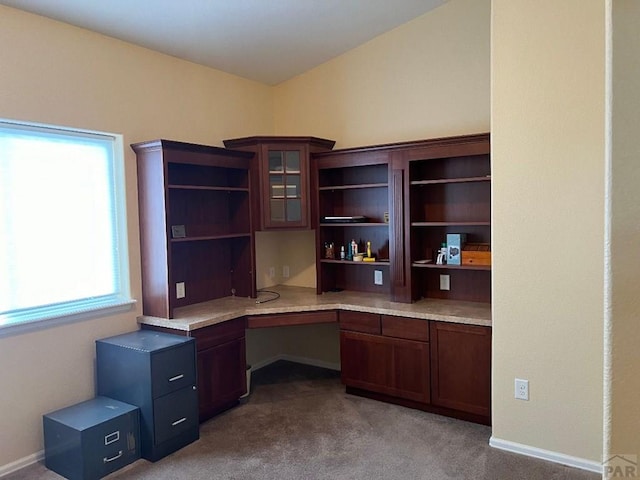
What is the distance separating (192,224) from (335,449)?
81.6 inches

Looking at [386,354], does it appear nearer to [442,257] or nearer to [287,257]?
[442,257]

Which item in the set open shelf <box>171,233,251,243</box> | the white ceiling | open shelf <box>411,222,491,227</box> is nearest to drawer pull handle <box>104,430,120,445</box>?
open shelf <box>171,233,251,243</box>

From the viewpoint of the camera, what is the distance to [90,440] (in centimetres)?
275

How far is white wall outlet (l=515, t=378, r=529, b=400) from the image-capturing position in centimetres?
294

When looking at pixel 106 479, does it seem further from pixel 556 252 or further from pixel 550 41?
pixel 550 41

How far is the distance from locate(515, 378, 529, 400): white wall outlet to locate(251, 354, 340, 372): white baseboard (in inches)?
76.9

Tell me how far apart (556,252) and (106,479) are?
2.91 meters

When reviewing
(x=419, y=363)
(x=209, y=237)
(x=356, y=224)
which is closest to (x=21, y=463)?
(x=209, y=237)

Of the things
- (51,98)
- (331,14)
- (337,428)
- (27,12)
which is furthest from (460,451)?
(27,12)

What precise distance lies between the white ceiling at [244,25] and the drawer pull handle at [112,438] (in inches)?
102

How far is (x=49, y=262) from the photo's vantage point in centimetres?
317

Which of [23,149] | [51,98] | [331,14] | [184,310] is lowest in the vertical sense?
[184,310]

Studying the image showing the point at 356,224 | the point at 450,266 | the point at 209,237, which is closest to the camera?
the point at 450,266

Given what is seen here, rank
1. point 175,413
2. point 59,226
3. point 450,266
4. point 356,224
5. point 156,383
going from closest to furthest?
point 156,383 < point 175,413 < point 59,226 < point 450,266 < point 356,224
